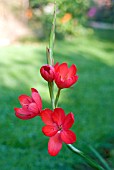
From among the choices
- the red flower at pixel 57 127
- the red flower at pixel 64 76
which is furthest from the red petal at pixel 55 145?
the red flower at pixel 64 76

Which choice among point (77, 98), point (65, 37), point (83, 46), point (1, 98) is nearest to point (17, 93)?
point (1, 98)

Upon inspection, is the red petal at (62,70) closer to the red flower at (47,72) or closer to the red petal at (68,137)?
the red flower at (47,72)

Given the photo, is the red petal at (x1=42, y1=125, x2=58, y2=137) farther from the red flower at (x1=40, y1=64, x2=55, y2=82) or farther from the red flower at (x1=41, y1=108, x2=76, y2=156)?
the red flower at (x1=40, y1=64, x2=55, y2=82)

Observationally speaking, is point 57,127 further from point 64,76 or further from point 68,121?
point 64,76

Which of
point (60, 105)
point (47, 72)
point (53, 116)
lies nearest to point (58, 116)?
point (53, 116)

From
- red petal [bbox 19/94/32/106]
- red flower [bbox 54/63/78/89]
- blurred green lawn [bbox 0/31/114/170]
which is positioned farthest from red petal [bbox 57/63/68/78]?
blurred green lawn [bbox 0/31/114/170]

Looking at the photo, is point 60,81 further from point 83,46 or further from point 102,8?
point 102,8

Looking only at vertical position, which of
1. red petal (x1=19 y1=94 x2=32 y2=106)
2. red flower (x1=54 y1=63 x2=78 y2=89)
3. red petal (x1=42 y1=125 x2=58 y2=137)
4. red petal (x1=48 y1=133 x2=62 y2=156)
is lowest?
red petal (x1=48 y1=133 x2=62 y2=156)
